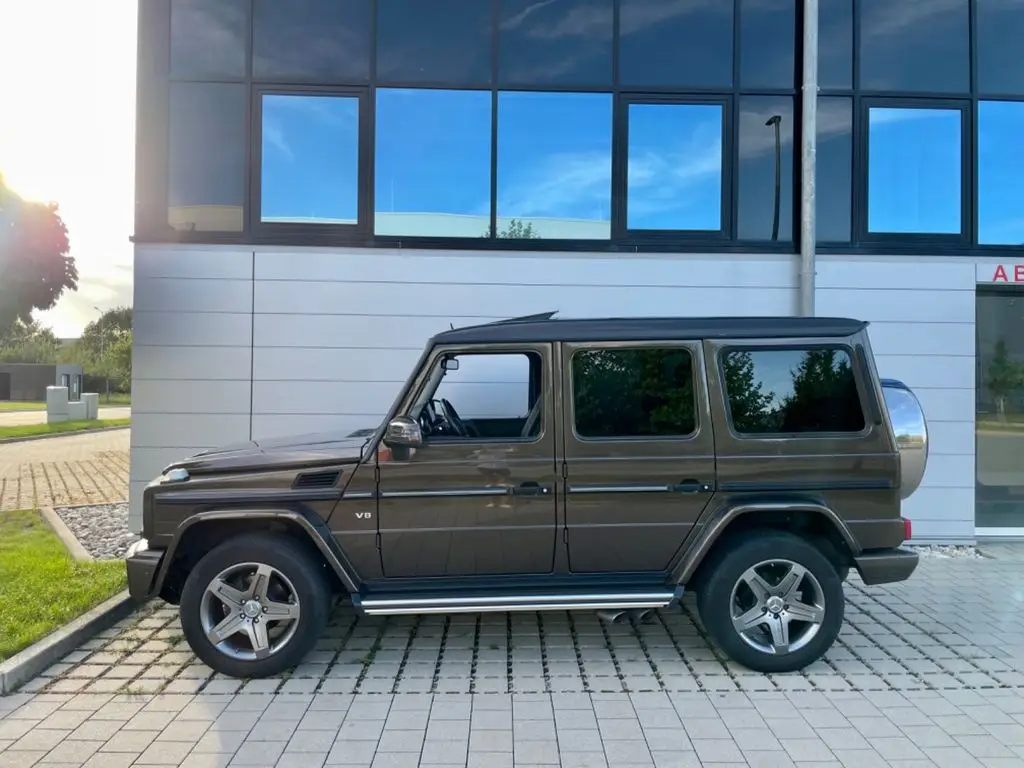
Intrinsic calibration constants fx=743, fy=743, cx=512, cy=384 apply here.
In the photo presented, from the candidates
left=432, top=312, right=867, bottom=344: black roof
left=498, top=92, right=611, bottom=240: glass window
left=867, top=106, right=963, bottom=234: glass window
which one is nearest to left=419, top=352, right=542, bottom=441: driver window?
left=432, top=312, right=867, bottom=344: black roof

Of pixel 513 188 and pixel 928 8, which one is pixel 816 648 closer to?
pixel 513 188

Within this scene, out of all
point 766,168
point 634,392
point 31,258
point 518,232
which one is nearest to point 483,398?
point 634,392

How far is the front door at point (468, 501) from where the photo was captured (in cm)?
425

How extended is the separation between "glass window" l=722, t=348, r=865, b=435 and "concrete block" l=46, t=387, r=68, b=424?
24029 millimetres

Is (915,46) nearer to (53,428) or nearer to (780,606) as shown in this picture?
(780,606)

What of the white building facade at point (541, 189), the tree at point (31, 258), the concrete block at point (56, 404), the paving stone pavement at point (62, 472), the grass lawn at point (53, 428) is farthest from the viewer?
the tree at point (31, 258)

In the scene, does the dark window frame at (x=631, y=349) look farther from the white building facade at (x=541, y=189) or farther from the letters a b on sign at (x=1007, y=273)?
the letters a b on sign at (x=1007, y=273)

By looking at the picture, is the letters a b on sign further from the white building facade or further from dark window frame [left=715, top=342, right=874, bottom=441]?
dark window frame [left=715, top=342, right=874, bottom=441]

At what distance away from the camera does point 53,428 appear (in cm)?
2131

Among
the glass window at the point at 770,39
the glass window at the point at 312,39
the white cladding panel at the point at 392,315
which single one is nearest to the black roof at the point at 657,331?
the white cladding panel at the point at 392,315

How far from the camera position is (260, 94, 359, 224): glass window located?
762 cm

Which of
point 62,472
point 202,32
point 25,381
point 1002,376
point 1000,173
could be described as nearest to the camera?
point 202,32

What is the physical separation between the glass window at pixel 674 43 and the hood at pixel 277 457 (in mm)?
5158

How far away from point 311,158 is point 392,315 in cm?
187
